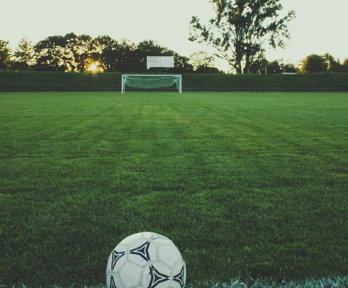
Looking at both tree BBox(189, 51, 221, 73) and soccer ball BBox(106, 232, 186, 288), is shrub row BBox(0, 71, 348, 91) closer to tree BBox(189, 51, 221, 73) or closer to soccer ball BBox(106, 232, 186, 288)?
tree BBox(189, 51, 221, 73)

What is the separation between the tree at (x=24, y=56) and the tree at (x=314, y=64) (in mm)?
77642

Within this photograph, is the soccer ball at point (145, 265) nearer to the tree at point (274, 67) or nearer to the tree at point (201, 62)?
the tree at point (201, 62)

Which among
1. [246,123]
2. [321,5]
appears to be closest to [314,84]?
[321,5]

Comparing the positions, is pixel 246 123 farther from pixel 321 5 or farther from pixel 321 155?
pixel 321 5

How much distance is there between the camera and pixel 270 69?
79.7m

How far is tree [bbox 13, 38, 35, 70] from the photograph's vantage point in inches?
2028

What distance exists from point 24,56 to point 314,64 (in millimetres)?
80310

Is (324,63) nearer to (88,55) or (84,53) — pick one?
(88,55)

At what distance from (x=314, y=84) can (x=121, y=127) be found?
1346 inches

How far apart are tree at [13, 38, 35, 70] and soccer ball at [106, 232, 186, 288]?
201 feet

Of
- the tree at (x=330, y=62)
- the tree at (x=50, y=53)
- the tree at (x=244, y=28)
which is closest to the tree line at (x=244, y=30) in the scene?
the tree at (x=244, y=28)

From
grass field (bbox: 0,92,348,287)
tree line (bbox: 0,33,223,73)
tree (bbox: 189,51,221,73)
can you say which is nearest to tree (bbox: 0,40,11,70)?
tree line (bbox: 0,33,223,73)

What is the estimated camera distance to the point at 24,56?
5253 cm

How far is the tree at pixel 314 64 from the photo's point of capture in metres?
77.7
